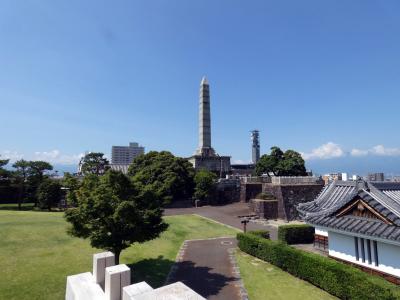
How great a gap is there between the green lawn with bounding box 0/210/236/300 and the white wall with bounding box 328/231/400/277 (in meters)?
10.6

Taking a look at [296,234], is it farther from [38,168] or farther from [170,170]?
[38,168]

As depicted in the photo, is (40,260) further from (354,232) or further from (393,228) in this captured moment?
(393,228)

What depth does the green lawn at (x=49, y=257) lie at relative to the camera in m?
13.9

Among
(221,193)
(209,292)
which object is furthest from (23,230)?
(221,193)

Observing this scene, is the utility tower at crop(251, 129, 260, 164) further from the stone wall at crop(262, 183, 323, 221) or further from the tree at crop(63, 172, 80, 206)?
the tree at crop(63, 172, 80, 206)

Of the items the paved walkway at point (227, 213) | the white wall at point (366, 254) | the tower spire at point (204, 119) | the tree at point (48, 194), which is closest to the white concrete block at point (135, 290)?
the white wall at point (366, 254)

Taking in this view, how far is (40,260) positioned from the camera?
16.9m

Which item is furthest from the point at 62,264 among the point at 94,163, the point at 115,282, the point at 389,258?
the point at 94,163

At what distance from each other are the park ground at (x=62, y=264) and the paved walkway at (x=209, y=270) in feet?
2.14

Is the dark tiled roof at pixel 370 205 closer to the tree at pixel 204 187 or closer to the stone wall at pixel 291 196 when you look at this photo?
the stone wall at pixel 291 196

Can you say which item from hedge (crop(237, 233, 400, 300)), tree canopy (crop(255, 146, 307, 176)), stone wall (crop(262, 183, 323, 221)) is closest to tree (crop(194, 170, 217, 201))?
stone wall (crop(262, 183, 323, 221))

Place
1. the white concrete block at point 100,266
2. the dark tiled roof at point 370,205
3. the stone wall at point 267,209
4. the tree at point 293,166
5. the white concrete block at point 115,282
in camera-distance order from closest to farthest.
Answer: the white concrete block at point 115,282
the white concrete block at point 100,266
the dark tiled roof at point 370,205
the stone wall at point 267,209
the tree at point 293,166

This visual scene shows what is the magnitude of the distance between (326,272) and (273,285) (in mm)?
2957

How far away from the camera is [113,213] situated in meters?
14.6
